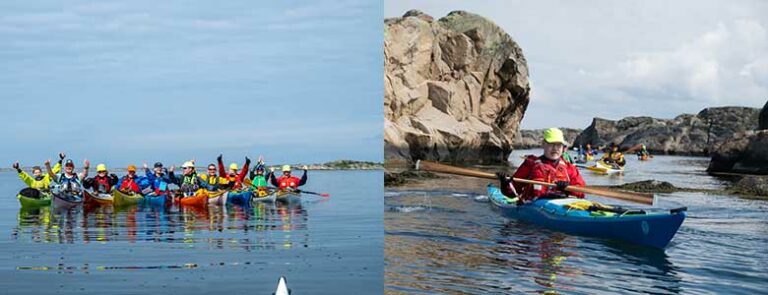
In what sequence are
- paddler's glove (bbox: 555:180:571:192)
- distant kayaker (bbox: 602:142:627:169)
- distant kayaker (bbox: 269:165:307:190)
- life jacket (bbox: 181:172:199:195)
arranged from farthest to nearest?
distant kayaker (bbox: 602:142:627:169) → distant kayaker (bbox: 269:165:307:190) → life jacket (bbox: 181:172:199:195) → paddler's glove (bbox: 555:180:571:192)

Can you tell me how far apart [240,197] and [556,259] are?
13.8 m

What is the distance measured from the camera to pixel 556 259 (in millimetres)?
8211

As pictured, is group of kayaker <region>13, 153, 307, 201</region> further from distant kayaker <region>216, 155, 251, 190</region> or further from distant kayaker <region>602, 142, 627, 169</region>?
distant kayaker <region>602, 142, 627, 169</region>

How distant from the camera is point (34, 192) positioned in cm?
2175

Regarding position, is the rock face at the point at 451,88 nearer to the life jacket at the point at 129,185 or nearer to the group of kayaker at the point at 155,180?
the group of kayaker at the point at 155,180

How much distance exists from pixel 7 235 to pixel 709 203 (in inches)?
535

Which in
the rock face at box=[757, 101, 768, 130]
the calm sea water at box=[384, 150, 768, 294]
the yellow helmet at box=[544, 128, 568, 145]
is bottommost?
the calm sea water at box=[384, 150, 768, 294]

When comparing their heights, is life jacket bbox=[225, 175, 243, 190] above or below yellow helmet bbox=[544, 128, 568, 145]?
below

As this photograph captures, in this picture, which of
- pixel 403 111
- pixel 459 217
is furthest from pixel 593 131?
pixel 459 217

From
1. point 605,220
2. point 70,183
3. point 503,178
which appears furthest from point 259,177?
point 605,220

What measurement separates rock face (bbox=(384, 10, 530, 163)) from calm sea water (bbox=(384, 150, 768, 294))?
2221 cm

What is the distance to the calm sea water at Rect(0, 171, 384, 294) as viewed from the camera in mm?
8258

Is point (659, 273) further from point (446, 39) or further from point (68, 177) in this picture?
point (446, 39)

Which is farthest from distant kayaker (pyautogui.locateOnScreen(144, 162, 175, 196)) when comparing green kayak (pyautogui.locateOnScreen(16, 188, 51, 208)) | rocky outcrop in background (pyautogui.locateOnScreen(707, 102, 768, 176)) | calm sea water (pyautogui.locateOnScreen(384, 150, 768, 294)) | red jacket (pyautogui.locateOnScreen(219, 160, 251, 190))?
rocky outcrop in background (pyautogui.locateOnScreen(707, 102, 768, 176))
